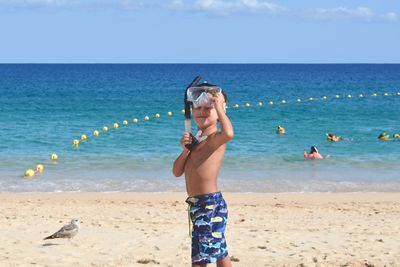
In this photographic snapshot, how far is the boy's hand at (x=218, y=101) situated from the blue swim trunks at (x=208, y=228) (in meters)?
0.67

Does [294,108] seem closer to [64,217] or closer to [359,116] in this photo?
[359,116]

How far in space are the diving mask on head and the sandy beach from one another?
293 cm

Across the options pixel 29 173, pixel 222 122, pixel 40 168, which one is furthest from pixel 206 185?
pixel 40 168

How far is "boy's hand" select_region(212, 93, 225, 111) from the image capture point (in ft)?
17.3

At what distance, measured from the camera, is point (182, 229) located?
998cm

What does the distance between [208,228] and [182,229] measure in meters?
4.71

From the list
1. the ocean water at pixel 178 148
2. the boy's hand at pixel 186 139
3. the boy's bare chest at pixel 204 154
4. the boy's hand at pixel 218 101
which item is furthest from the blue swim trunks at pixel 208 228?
the ocean water at pixel 178 148

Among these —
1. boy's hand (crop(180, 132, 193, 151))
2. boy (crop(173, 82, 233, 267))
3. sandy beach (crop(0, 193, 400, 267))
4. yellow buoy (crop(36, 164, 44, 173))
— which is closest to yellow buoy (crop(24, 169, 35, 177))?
yellow buoy (crop(36, 164, 44, 173))

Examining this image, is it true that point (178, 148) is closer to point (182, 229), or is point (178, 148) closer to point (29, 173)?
point (29, 173)

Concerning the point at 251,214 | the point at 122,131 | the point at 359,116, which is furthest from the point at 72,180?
the point at 359,116

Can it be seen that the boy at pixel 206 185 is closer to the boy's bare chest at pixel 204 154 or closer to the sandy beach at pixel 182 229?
the boy's bare chest at pixel 204 154

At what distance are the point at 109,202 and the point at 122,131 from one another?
15.3m

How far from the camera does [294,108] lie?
4116cm

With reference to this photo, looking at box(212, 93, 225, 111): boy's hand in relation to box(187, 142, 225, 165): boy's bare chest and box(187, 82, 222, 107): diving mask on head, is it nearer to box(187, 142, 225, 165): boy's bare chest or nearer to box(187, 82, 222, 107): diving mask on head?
box(187, 82, 222, 107): diving mask on head
